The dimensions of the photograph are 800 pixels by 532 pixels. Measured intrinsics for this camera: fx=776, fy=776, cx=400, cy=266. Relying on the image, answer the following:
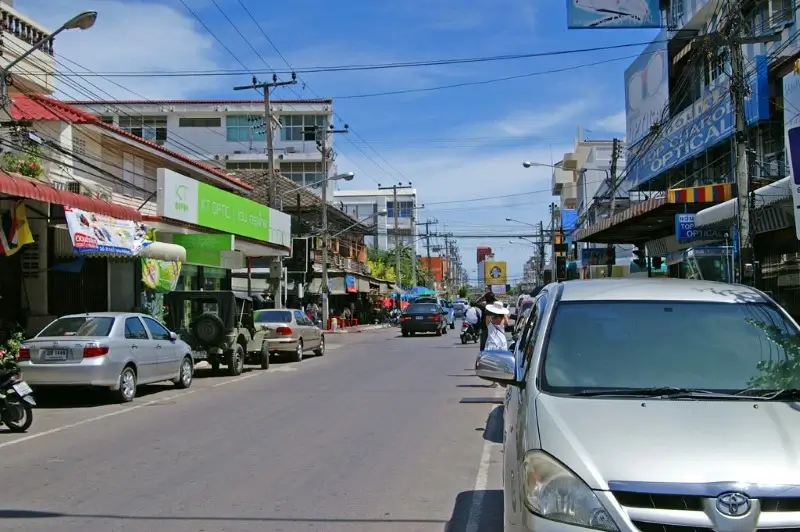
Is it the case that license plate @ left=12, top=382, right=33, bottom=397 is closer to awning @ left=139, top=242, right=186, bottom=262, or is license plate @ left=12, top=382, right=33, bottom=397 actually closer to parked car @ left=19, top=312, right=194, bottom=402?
parked car @ left=19, top=312, right=194, bottom=402

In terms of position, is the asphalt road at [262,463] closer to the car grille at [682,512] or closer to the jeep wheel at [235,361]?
the car grille at [682,512]

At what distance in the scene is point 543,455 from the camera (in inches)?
144

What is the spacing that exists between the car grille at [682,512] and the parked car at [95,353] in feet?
37.4

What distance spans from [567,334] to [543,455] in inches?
50.6

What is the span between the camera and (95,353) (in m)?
13.0

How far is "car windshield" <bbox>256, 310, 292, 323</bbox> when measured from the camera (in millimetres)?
23578

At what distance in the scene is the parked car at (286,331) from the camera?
23.1 m

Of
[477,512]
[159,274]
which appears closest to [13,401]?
[477,512]

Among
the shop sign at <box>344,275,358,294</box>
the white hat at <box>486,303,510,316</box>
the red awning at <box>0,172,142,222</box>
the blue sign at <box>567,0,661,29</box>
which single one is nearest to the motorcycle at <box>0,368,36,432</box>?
the red awning at <box>0,172,142,222</box>

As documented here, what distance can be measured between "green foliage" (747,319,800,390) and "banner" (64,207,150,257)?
1492cm

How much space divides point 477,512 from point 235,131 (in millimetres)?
59246

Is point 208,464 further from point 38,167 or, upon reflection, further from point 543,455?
point 38,167

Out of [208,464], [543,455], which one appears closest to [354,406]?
[208,464]

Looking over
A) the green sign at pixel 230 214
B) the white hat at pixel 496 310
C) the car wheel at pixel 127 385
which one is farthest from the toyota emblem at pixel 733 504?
the green sign at pixel 230 214
